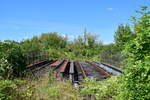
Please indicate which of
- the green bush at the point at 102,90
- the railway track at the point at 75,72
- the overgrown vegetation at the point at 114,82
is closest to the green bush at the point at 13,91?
the overgrown vegetation at the point at 114,82

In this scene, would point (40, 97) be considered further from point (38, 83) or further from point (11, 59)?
point (11, 59)

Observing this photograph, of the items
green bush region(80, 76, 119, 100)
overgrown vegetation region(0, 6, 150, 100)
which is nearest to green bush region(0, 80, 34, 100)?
overgrown vegetation region(0, 6, 150, 100)

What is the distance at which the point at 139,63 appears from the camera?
A: 4.54 m

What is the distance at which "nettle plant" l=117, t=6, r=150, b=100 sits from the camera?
4480 millimetres

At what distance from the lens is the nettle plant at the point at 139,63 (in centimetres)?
448

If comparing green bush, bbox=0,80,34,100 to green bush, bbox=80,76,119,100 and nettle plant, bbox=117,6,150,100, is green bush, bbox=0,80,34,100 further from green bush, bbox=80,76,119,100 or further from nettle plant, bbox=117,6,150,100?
nettle plant, bbox=117,6,150,100

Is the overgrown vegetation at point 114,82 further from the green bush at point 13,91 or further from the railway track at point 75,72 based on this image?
the railway track at point 75,72

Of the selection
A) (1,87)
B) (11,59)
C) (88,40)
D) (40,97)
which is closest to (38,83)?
(40,97)

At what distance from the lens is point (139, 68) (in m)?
4.51

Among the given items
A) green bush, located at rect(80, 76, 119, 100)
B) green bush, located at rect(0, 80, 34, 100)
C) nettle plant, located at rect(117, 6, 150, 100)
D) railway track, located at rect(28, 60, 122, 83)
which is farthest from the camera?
railway track, located at rect(28, 60, 122, 83)

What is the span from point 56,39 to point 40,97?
237 feet

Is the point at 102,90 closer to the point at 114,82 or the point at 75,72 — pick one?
the point at 114,82

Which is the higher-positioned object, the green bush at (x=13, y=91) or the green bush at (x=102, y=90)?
the green bush at (x=13, y=91)

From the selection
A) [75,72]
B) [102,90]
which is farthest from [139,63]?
[75,72]
